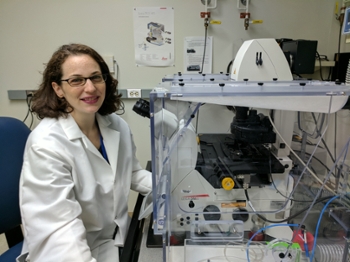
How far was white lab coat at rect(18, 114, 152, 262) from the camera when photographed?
2.68 ft

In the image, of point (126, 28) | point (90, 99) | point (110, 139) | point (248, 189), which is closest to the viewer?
point (248, 189)

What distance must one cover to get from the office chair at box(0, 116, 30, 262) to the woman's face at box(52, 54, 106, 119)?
0.31 m

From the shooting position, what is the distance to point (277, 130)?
0.92 meters

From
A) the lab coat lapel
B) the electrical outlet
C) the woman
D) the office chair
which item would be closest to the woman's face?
the woman

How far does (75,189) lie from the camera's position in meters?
0.96

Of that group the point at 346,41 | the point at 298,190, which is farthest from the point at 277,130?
the point at 346,41

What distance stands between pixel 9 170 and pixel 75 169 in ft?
1.25

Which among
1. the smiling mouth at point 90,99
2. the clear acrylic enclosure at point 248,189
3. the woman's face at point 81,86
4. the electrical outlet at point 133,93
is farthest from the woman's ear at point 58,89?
the electrical outlet at point 133,93

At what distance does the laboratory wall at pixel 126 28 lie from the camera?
1.80m

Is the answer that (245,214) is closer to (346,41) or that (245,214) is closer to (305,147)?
(305,147)

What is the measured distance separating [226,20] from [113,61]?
913 mm

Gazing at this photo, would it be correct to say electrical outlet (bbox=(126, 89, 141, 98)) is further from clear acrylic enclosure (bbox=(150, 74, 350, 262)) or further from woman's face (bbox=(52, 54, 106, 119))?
clear acrylic enclosure (bbox=(150, 74, 350, 262))

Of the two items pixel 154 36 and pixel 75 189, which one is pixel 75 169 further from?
pixel 154 36

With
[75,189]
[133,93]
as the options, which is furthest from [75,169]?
[133,93]
